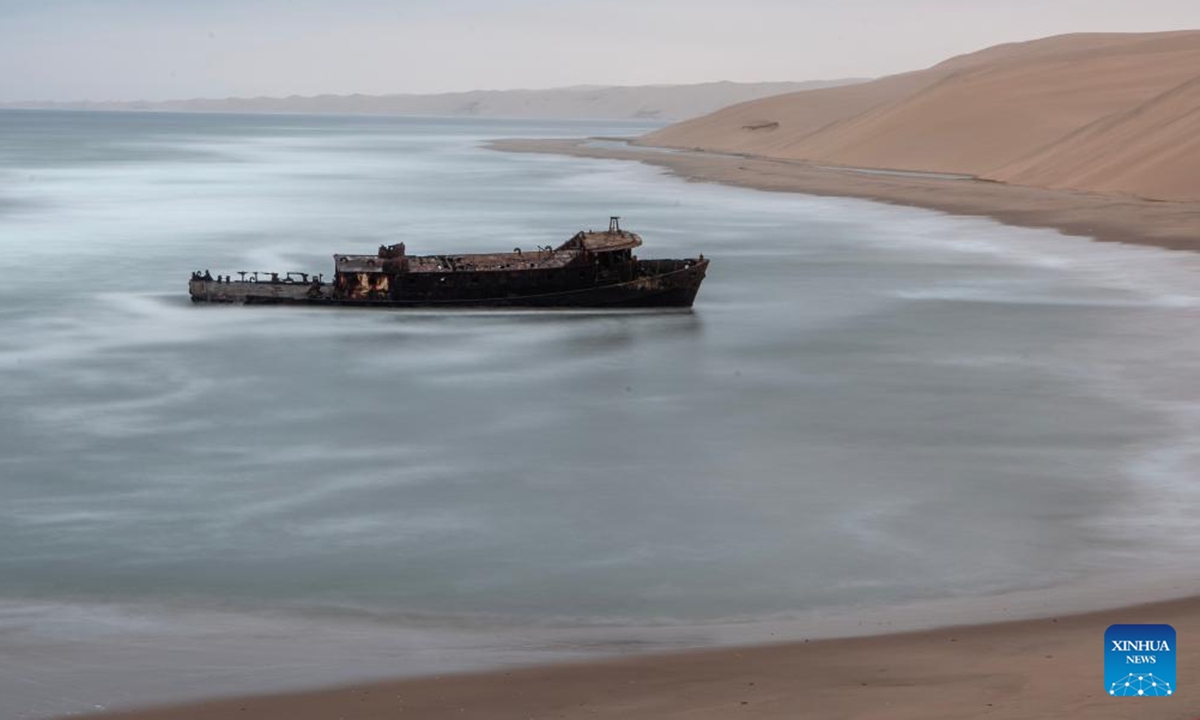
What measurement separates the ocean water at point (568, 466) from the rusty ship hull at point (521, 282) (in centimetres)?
60

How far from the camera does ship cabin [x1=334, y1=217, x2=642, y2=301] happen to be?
41.0 m

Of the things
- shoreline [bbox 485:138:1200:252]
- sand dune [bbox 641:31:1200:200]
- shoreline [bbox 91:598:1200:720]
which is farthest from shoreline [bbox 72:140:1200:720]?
sand dune [bbox 641:31:1200:200]

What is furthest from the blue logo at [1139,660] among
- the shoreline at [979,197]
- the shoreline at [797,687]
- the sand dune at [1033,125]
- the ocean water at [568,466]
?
the sand dune at [1033,125]

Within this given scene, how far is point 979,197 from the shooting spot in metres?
74.1

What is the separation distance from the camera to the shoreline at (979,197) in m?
56.1

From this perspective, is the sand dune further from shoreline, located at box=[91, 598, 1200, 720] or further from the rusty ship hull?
shoreline, located at box=[91, 598, 1200, 720]

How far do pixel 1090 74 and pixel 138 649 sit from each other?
103032 millimetres

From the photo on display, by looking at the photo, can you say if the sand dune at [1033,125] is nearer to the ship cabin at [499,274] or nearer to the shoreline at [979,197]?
the shoreline at [979,197]

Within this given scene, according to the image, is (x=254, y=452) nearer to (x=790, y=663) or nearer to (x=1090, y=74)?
(x=790, y=663)

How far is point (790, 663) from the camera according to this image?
14.0 m

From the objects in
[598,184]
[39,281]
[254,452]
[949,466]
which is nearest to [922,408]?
[949,466]

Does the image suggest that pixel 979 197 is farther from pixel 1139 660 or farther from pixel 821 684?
pixel 1139 660

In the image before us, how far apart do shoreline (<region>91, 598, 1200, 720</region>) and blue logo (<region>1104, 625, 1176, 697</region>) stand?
0.34ft

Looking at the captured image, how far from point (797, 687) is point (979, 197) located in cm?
6373
